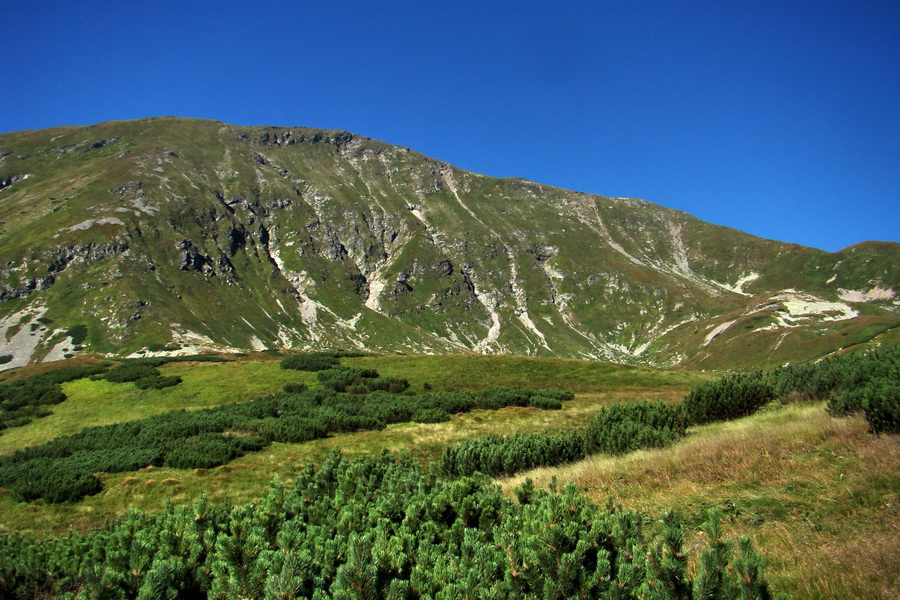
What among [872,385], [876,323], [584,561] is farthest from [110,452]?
[876,323]

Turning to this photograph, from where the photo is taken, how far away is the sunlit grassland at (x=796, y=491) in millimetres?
5387

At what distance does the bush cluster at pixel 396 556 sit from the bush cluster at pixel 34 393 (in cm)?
3226

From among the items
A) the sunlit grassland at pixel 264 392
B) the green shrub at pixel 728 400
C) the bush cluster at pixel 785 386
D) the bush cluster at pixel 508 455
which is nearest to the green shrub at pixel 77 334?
the sunlit grassland at pixel 264 392

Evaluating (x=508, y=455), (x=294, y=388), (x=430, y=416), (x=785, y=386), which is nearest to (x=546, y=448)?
(x=508, y=455)

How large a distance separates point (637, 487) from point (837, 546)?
426 cm

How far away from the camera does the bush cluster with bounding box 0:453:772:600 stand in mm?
4625

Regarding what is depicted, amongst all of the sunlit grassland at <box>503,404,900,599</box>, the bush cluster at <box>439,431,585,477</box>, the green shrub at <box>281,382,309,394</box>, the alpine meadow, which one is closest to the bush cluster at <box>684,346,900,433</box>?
the alpine meadow

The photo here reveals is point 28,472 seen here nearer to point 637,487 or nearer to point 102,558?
point 102,558

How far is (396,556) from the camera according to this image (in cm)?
525

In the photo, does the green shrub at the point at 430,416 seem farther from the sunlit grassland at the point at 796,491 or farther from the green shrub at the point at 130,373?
the green shrub at the point at 130,373

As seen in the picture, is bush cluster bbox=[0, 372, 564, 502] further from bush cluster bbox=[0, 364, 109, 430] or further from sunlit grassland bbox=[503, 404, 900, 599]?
sunlit grassland bbox=[503, 404, 900, 599]

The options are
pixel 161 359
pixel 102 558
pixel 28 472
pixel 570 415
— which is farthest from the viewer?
pixel 161 359

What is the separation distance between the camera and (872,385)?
11992mm

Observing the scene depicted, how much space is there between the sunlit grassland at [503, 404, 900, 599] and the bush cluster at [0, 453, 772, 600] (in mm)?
948
